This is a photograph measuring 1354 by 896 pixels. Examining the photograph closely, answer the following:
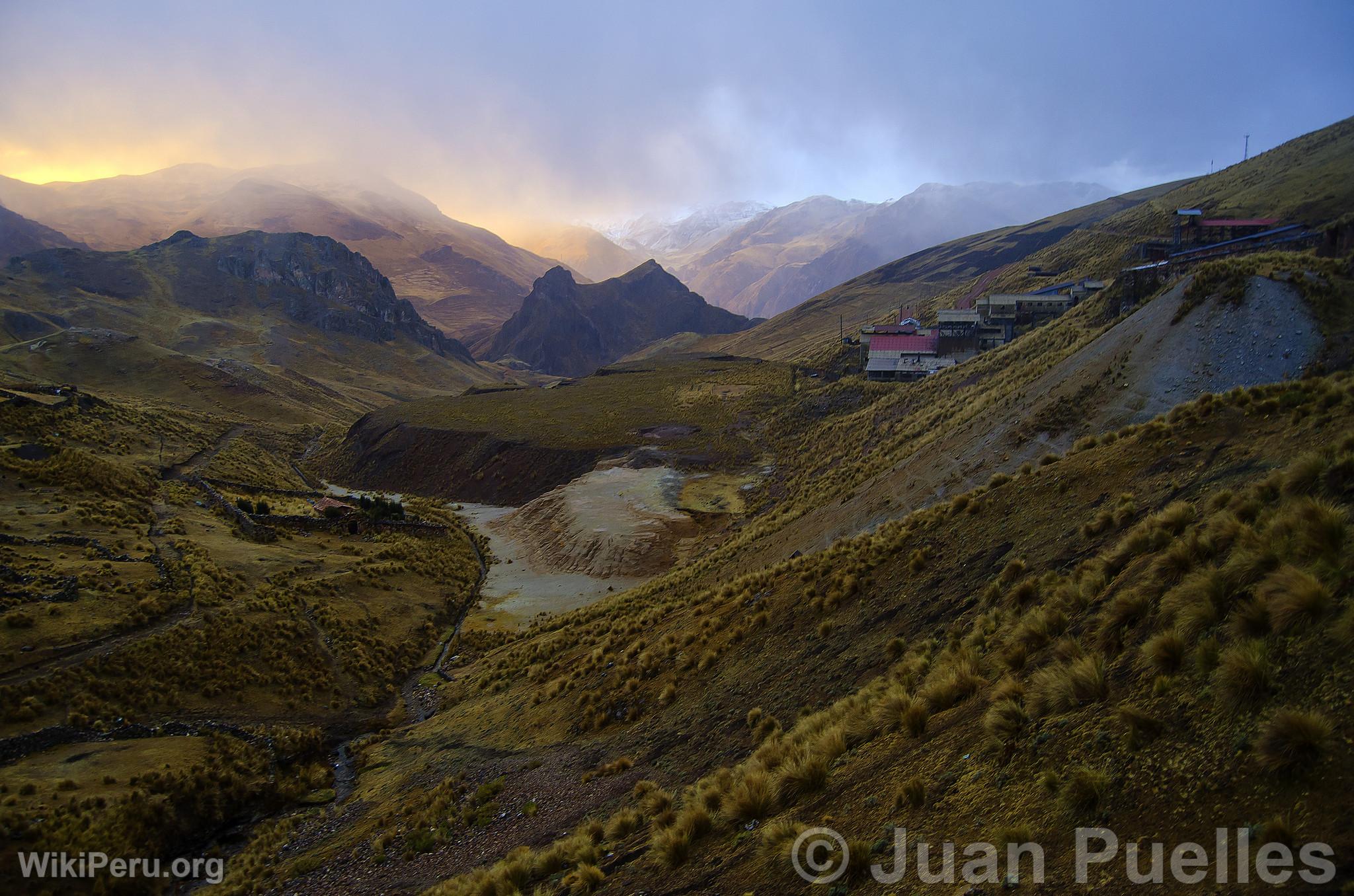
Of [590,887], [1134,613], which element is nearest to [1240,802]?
[1134,613]

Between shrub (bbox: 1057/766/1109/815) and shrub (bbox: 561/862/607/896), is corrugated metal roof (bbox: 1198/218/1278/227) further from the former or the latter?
shrub (bbox: 561/862/607/896)

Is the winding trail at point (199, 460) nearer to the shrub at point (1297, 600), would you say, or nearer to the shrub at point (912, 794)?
the shrub at point (912, 794)

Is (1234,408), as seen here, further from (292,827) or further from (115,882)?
(115,882)

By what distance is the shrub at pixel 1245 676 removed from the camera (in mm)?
5172

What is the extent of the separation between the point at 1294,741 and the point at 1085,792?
5.09ft

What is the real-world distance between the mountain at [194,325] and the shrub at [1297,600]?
130837 mm

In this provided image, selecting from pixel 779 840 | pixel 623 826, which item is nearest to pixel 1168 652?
pixel 779 840

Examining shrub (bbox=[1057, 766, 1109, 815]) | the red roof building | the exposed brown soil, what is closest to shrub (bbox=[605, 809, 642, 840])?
shrub (bbox=[1057, 766, 1109, 815])

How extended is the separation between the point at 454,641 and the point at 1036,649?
27.7 m

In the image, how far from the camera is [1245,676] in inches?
205

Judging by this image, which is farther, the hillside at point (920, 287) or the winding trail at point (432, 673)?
the hillside at point (920, 287)

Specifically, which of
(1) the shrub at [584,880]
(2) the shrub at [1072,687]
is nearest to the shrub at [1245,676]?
(2) the shrub at [1072,687]

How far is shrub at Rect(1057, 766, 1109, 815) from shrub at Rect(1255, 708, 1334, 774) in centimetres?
116

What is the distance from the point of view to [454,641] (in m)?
30.5
